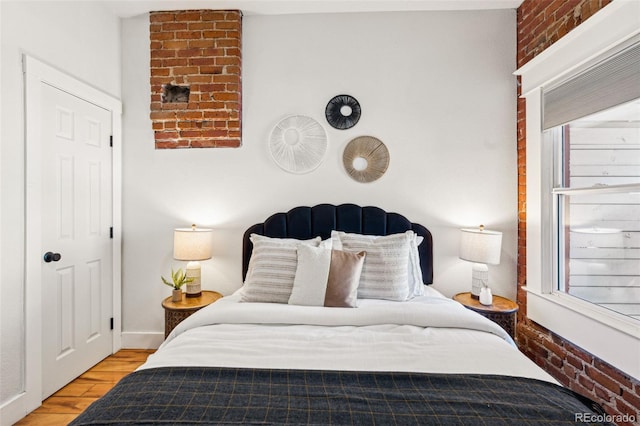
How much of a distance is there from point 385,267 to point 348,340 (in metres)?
0.72

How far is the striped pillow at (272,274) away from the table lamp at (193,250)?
566 millimetres

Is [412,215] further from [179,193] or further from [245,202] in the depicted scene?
[179,193]

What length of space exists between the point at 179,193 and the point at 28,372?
1.55 m

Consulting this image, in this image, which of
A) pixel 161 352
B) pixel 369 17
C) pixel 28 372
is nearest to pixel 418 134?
pixel 369 17

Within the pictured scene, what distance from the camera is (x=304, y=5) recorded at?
8.83ft

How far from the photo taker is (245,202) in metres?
2.85

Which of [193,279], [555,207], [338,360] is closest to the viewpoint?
[338,360]

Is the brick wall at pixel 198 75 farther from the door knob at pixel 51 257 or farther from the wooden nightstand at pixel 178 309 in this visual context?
the wooden nightstand at pixel 178 309

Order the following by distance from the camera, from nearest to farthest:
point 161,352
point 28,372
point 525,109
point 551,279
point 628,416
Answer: point 161,352, point 628,416, point 28,372, point 551,279, point 525,109

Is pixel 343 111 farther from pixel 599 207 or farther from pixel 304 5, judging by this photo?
pixel 599 207

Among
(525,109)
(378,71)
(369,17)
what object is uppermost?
(369,17)

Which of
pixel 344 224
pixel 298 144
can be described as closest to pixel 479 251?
pixel 344 224

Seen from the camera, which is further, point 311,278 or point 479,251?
point 479,251

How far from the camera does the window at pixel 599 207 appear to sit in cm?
181
